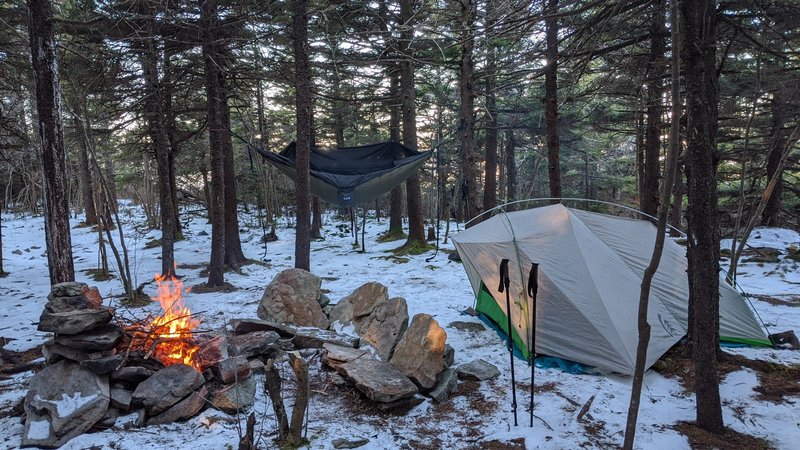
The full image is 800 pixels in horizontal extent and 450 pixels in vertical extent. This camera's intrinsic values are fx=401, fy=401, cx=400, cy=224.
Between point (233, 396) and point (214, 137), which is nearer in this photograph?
point (233, 396)

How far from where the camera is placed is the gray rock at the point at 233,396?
9.16 feet

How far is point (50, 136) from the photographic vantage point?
419 cm

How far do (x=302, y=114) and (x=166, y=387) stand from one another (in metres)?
3.93

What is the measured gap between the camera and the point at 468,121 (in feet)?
22.7

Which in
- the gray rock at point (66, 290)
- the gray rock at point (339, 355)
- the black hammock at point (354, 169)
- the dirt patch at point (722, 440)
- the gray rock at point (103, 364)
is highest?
the black hammock at point (354, 169)

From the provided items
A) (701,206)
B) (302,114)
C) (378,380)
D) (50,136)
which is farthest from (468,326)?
(50,136)

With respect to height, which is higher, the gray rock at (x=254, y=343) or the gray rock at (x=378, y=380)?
the gray rock at (x=254, y=343)

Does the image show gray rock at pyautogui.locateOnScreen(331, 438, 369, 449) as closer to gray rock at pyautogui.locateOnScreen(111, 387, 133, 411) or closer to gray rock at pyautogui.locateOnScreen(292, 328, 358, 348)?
gray rock at pyautogui.locateOnScreen(292, 328, 358, 348)

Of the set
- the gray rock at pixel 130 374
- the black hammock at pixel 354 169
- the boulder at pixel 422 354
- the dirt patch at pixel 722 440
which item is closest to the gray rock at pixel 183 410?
the gray rock at pixel 130 374

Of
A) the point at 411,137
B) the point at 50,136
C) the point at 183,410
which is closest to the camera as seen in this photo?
the point at 183,410

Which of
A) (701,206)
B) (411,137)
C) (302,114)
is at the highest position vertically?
(411,137)

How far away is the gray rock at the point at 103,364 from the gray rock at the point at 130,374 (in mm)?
45

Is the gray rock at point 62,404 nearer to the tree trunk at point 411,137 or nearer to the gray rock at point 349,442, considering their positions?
the gray rock at point 349,442

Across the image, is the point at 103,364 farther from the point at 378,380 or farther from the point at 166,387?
the point at 378,380
